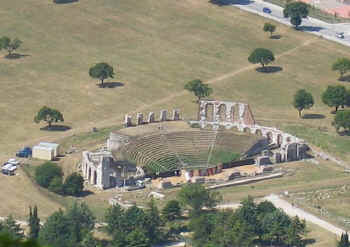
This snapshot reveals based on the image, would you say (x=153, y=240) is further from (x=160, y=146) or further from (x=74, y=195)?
(x=160, y=146)

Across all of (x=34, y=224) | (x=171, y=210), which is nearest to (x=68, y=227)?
(x=34, y=224)

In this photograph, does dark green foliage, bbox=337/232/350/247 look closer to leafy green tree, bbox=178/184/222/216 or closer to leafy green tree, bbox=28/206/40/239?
leafy green tree, bbox=178/184/222/216

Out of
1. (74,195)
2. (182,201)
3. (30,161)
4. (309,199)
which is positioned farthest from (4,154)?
(309,199)

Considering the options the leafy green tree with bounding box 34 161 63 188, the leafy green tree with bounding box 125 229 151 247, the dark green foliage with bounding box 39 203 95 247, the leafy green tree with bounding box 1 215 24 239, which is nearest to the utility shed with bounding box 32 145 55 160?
the leafy green tree with bounding box 34 161 63 188

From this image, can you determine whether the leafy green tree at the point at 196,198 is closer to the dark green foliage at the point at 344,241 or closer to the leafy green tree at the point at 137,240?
the leafy green tree at the point at 137,240

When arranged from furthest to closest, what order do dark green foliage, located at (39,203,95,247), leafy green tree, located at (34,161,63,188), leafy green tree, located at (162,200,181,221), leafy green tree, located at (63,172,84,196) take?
leafy green tree, located at (34,161,63,188)
leafy green tree, located at (63,172,84,196)
leafy green tree, located at (162,200,181,221)
dark green foliage, located at (39,203,95,247)

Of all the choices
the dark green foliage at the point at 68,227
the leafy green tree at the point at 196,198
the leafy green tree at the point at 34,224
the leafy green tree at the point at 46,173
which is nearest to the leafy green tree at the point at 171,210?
the leafy green tree at the point at 196,198

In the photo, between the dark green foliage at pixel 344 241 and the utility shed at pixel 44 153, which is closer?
the dark green foliage at pixel 344 241
